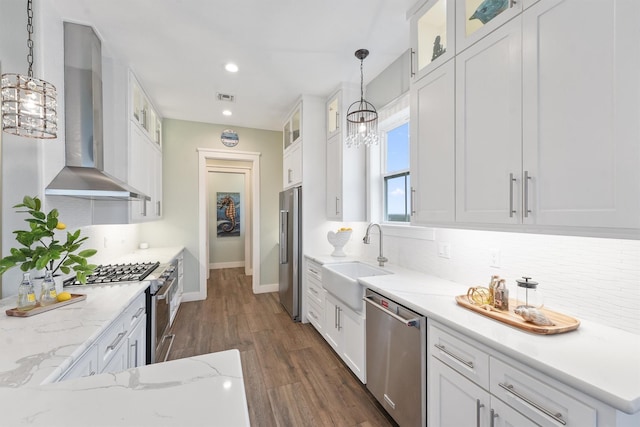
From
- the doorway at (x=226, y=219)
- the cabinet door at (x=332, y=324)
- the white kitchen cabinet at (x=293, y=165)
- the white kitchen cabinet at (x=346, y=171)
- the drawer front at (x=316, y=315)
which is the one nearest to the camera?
the cabinet door at (x=332, y=324)

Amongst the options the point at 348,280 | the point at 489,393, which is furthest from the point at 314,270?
the point at 489,393

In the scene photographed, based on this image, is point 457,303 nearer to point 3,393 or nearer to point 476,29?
point 476,29

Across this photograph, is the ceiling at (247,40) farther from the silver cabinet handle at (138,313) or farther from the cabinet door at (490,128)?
the silver cabinet handle at (138,313)

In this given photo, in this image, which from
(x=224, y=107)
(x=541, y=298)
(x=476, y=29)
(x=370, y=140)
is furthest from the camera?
(x=224, y=107)

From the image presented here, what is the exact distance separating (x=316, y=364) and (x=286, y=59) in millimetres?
2885

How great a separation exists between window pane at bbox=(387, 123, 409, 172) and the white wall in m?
4.57

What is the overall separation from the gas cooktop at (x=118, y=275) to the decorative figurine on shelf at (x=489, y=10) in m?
2.81

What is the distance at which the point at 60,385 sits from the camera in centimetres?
72

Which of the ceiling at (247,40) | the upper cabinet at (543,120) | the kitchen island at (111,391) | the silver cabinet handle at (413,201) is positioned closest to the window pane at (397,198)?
the silver cabinet handle at (413,201)

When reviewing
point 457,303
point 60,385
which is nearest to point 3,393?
point 60,385

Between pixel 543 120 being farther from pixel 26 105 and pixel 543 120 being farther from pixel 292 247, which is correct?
pixel 292 247

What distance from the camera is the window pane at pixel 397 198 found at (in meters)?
2.67

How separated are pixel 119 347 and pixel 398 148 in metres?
2.68

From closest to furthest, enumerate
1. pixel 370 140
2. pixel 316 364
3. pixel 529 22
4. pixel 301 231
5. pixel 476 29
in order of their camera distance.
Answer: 1. pixel 529 22
2. pixel 476 29
3. pixel 370 140
4. pixel 316 364
5. pixel 301 231
